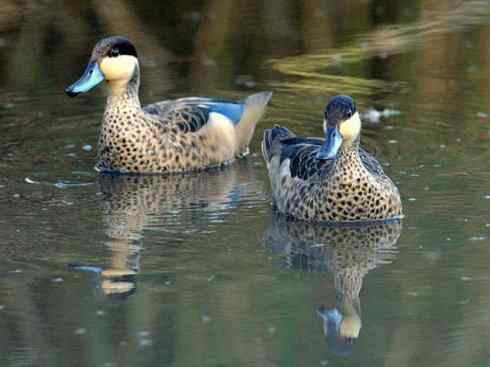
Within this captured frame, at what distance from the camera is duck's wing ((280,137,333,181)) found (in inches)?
388

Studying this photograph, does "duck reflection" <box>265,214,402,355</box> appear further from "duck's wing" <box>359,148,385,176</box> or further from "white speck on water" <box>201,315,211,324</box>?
"white speck on water" <box>201,315,211,324</box>

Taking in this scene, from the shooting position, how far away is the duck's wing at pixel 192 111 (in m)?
11.7

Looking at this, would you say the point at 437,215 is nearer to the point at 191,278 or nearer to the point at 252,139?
the point at 191,278

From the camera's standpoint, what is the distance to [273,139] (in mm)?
10820

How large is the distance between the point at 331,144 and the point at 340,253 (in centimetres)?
76

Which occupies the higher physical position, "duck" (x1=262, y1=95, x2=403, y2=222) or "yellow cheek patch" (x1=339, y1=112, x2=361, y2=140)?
"yellow cheek patch" (x1=339, y1=112, x2=361, y2=140)

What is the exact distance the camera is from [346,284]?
8.32 metres

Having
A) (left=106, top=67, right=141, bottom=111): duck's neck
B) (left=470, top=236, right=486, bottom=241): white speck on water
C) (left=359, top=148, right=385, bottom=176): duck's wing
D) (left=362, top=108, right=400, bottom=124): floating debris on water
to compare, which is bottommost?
(left=470, top=236, right=486, bottom=241): white speck on water

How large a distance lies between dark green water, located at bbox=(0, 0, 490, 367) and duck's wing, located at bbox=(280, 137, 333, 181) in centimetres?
35

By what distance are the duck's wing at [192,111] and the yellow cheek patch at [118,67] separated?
341mm

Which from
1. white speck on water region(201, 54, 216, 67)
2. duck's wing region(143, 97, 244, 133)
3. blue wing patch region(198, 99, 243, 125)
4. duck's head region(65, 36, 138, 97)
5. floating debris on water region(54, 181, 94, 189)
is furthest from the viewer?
white speck on water region(201, 54, 216, 67)

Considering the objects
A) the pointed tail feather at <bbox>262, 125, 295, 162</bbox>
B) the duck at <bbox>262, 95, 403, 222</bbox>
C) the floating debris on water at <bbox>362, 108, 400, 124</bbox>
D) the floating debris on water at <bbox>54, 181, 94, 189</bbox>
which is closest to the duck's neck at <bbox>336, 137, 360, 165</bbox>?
the duck at <bbox>262, 95, 403, 222</bbox>

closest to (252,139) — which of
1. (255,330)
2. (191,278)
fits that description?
(191,278)

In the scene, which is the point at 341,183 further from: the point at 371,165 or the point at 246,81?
the point at 246,81
